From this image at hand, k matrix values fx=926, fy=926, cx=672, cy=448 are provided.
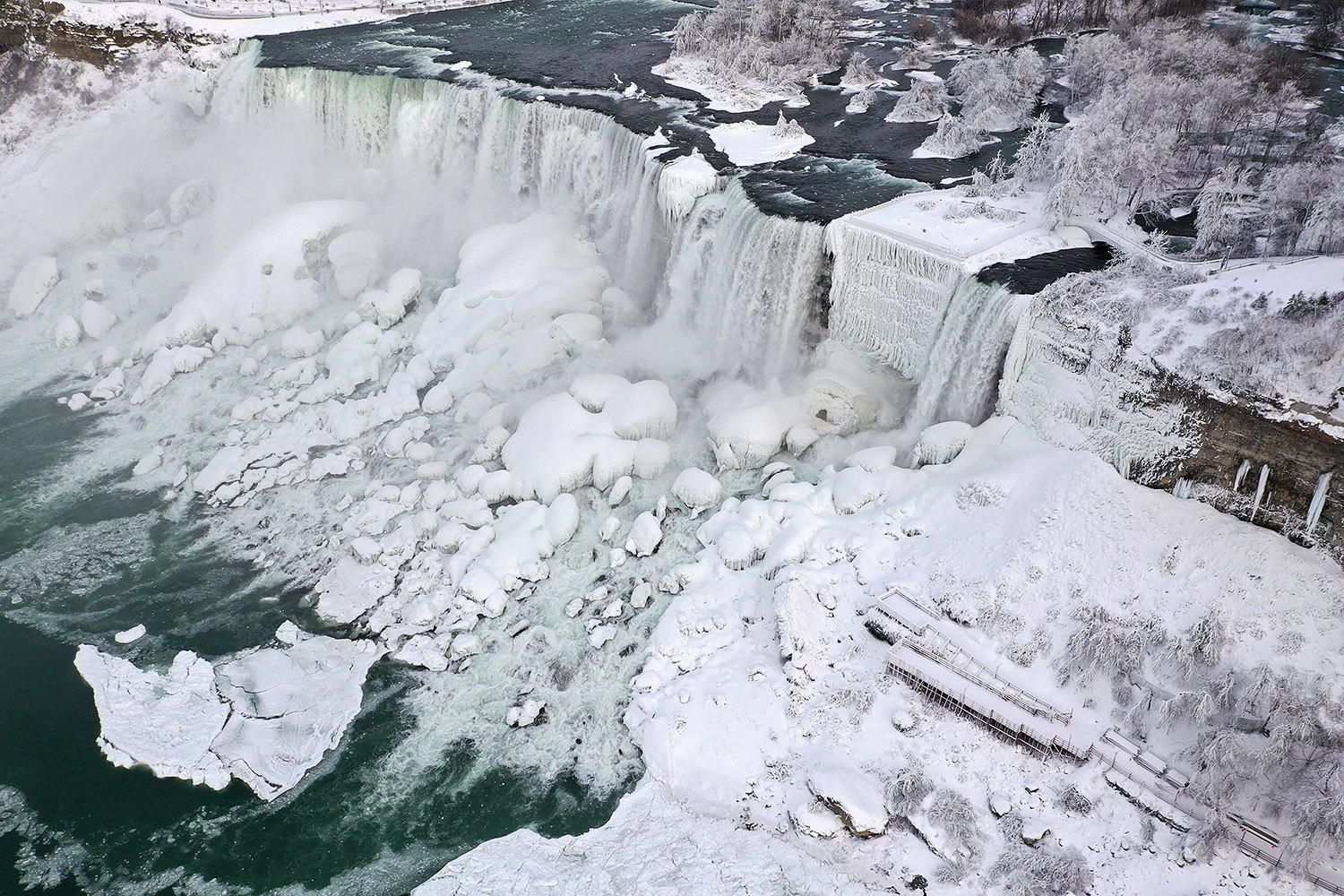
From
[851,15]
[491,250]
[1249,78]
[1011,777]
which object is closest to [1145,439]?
[1011,777]

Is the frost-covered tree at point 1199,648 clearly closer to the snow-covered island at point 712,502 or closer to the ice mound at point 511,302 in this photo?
the snow-covered island at point 712,502

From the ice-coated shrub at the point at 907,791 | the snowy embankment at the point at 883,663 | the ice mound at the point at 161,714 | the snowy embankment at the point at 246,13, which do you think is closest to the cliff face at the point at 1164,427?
the snowy embankment at the point at 883,663

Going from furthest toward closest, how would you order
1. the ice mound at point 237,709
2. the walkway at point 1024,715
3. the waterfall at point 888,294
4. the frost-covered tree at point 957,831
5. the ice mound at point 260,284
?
the ice mound at point 260,284 → the waterfall at point 888,294 → the ice mound at point 237,709 → the frost-covered tree at point 957,831 → the walkway at point 1024,715

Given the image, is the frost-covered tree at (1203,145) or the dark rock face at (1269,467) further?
the frost-covered tree at (1203,145)

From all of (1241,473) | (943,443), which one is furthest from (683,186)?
(1241,473)

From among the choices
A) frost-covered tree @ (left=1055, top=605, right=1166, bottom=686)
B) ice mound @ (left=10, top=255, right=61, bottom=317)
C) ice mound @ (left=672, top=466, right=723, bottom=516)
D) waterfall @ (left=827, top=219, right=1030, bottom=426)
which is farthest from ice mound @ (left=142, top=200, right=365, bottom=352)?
frost-covered tree @ (left=1055, top=605, right=1166, bottom=686)

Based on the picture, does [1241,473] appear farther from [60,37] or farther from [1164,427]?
[60,37]

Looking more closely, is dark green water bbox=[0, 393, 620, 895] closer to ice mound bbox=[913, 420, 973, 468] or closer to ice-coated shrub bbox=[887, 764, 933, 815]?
ice-coated shrub bbox=[887, 764, 933, 815]
